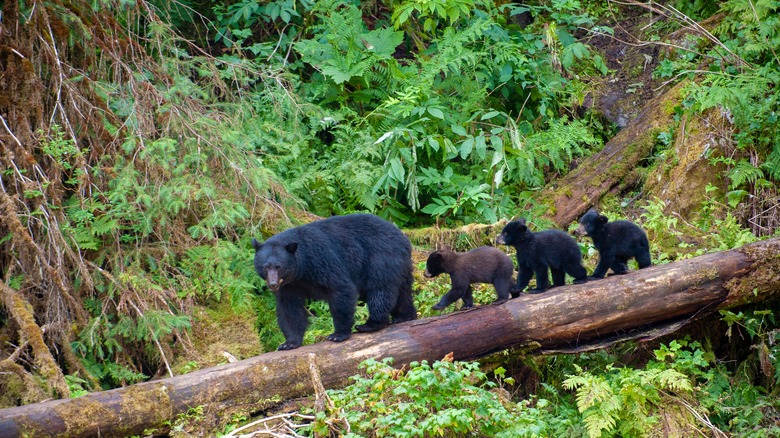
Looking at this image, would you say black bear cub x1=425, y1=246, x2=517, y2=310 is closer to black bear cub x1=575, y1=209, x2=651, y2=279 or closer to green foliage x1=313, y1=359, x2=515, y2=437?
black bear cub x1=575, y1=209, x2=651, y2=279

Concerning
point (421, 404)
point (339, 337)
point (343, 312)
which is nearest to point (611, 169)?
point (343, 312)

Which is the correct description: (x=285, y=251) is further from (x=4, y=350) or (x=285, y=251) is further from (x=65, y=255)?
(x=4, y=350)

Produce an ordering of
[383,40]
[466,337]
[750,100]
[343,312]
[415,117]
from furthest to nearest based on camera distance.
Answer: [383,40] → [415,117] → [750,100] → [343,312] → [466,337]

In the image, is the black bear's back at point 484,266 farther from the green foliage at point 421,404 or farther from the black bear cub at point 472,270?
the green foliage at point 421,404

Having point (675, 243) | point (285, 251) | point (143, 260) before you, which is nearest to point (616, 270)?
point (675, 243)

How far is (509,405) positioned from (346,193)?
4719 mm

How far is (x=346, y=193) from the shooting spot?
10297mm

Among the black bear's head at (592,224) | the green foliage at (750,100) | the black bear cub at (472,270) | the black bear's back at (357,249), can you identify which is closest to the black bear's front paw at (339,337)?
the black bear's back at (357,249)

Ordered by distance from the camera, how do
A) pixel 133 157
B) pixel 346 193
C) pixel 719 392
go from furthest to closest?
pixel 346 193 < pixel 133 157 < pixel 719 392

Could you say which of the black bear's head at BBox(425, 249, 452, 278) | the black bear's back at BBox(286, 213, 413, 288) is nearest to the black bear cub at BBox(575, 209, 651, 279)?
the black bear's head at BBox(425, 249, 452, 278)

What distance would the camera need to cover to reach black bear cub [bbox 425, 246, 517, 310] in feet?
24.4

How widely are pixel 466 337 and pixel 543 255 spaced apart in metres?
1.40

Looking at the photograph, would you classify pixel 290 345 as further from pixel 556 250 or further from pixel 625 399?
pixel 625 399

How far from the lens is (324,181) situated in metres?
10.1
